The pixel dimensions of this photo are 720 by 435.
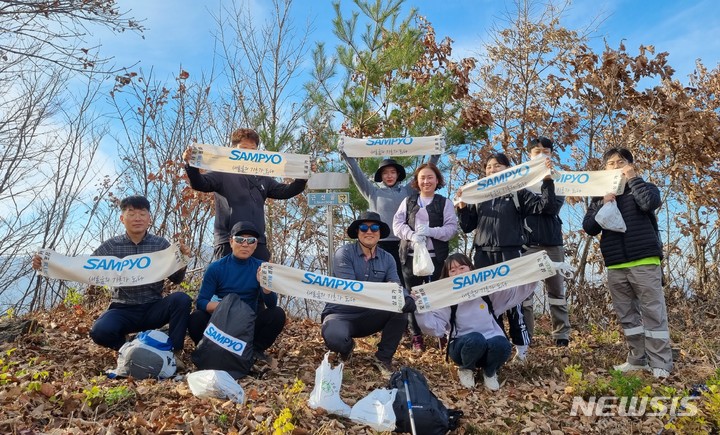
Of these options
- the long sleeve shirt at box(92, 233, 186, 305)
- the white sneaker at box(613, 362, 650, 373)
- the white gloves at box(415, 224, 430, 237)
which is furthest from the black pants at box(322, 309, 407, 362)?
the white sneaker at box(613, 362, 650, 373)

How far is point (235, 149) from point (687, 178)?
9101mm

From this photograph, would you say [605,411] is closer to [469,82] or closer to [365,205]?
[365,205]

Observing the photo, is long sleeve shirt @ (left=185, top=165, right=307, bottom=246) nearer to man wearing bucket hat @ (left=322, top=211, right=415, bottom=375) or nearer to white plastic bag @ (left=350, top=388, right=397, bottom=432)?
man wearing bucket hat @ (left=322, top=211, right=415, bottom=375)

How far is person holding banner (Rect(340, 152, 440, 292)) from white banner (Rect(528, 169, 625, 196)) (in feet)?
5.43

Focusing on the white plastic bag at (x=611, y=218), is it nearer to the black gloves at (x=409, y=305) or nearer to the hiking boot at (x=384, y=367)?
the black gloves at (x=409, y=305)

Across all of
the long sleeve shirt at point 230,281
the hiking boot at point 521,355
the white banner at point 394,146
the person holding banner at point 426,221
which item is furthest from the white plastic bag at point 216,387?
the white banner at point 394,146

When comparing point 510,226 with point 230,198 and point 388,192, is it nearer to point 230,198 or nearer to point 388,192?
point 388,192

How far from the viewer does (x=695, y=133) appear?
9.20 m

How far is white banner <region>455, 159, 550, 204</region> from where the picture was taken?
245 inches

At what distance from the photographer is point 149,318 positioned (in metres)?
5.59

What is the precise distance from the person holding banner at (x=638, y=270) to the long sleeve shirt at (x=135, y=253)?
5.03 m

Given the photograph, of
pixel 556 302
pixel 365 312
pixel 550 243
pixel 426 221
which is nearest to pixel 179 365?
pixel 365 312

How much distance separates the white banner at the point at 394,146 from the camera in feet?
23.2

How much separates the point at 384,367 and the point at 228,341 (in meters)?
1.77
